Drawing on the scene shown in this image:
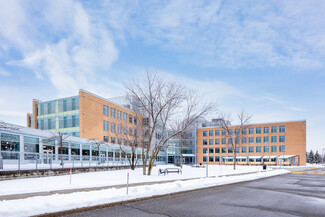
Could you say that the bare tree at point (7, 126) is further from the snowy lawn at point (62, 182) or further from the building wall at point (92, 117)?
the building wall at point (92, 117)

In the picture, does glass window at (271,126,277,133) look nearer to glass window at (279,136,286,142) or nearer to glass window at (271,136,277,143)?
glass window at (271,136,277,143)

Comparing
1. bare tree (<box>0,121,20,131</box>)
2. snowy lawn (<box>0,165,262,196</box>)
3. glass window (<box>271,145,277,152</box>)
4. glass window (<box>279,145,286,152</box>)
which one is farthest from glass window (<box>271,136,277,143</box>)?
bare tree (<box>0,121,20,131</box>)

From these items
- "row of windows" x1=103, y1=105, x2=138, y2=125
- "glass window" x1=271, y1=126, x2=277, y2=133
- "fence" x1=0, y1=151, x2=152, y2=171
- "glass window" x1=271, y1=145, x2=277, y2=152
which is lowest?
"glass window" x1=271, y1=145, x2=277, y2=152

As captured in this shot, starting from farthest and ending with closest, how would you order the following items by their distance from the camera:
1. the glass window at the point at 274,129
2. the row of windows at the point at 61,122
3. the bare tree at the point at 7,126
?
the glass window at the point at 274,129
the row of windows at the point at 61,122
the bare tree at the point at 7,126

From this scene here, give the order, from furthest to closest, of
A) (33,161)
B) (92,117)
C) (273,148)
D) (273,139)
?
(273,139)
(273,148)
(92,117)
(33,161)

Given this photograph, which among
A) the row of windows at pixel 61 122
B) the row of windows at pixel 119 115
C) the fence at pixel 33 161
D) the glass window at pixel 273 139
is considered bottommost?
the glass window at pixel 273 139

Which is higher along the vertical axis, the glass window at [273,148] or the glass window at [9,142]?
the glass window at [9,142]

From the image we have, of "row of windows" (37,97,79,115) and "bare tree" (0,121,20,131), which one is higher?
"row of windows" (37,97,79,115)

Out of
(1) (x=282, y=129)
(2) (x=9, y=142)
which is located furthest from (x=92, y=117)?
(1) (x=282, y=129)

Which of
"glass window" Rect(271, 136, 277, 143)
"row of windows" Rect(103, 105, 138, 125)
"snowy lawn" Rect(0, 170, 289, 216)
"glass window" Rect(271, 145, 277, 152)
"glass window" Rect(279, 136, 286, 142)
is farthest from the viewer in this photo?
"glass window" Rect(271, 136, 277, 143)

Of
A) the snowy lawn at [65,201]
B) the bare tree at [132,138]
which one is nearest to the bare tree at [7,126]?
the bare tree at [132,138]

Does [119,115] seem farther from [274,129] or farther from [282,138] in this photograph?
[282,138]

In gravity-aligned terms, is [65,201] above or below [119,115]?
below

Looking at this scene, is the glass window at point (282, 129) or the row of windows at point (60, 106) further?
the glass window at point (282, 129)
